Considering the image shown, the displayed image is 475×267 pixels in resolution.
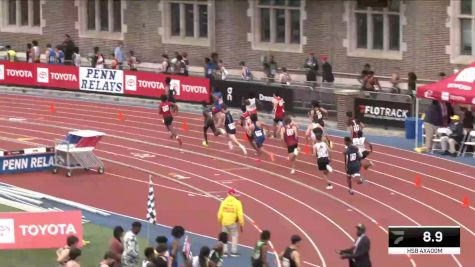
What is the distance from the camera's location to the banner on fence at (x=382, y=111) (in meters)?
42.9

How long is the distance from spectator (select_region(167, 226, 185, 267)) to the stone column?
62.8 ft

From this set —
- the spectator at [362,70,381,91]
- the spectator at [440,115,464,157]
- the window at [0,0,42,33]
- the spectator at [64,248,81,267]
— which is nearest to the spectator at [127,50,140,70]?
the window at [0,0,42,33]

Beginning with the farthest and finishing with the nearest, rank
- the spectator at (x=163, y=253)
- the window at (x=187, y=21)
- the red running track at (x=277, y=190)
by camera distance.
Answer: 1. the window at (x=187, y=21)
2. the red running track at (x=277, y=190)
3. the spectator at (x=163, y=253)

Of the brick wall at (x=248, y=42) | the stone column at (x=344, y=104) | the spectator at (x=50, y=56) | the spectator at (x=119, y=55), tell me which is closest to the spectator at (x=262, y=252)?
the stone column at (x=344, y=104)

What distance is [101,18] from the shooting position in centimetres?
6169

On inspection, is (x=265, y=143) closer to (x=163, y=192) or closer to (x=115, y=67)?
(x=163, y=192)

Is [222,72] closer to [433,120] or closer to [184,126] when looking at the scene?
[184,126]

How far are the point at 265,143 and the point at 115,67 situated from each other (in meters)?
12.4

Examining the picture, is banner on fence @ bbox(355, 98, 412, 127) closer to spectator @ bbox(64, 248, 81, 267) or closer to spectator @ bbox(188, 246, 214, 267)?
spectator @ bbox(188, 246, 214, 267)

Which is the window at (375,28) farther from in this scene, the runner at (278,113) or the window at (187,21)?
the runner at (278,113)

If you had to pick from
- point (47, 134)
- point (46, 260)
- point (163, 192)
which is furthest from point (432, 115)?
point (46, 260)

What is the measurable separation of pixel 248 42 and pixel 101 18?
9.16 meters

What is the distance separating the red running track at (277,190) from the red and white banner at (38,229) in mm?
4469

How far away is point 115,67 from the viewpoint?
175ft
